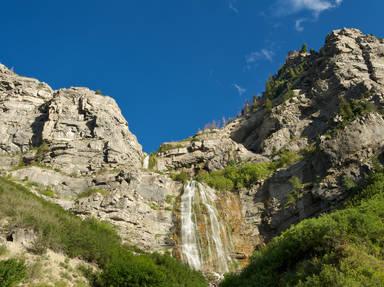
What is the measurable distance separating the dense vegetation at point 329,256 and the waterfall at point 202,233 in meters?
10.5

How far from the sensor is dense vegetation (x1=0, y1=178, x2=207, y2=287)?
92.9 ft

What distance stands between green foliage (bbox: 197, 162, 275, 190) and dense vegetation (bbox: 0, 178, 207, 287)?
24008mm

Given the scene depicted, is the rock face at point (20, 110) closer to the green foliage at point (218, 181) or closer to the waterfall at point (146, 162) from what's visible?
the waterfall at point (146, 162)

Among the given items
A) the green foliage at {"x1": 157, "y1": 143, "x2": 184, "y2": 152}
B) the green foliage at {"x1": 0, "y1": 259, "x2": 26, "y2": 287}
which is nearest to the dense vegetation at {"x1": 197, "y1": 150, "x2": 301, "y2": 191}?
the green foliage at {"x1": 157, "y1": 143, "x2": 184, "y2": 152}

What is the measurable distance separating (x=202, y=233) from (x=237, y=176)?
501 inches

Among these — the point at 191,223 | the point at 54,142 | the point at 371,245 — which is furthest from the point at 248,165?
Answer: the point at 371,245

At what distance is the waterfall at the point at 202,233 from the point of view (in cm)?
4472

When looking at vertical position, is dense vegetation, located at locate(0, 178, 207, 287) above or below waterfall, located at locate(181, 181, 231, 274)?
below

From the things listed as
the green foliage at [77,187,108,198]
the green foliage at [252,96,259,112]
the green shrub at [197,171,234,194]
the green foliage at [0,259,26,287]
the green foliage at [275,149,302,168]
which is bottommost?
the green foliage at [0,259,26,287]

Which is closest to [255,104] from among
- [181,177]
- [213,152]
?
[213,152]

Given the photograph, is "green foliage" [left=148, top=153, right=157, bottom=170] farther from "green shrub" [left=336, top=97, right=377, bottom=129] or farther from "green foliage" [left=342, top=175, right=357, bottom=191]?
"green foliage" [left=342, top=175, right=357, bottom=191]

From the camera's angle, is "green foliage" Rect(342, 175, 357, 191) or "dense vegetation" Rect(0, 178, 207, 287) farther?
"green foliage" Rect(342, 175, 357, 191)

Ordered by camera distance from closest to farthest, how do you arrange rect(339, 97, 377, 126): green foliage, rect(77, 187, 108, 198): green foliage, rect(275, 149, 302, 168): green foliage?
rect(77, 187, 108, 198): green foliage → rect(339, 97, 377, 126): green foliage → rect(275, 149, 302, 168): green foliage

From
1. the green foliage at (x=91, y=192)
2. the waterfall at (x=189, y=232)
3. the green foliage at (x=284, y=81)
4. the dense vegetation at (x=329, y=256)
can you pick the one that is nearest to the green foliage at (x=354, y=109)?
the dense vegetation at (x=329, y=256)
